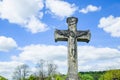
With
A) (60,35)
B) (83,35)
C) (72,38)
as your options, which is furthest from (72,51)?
(83,35)

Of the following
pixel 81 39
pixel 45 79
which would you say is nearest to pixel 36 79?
pixel 45 79

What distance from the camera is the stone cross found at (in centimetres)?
1324

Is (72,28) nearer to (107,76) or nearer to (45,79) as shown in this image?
(45,79)

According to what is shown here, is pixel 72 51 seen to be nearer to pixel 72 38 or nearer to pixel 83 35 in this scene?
pixel 72 38

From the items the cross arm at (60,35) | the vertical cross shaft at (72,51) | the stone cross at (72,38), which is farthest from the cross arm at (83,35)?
the cross arm at (60,35)

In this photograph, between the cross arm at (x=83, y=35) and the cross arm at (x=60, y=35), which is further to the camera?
the cross arm at (x=83, y=35)

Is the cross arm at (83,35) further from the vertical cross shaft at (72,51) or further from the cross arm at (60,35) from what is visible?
the cross arm at (60,35)

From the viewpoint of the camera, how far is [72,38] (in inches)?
554

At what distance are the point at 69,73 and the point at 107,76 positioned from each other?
309ft

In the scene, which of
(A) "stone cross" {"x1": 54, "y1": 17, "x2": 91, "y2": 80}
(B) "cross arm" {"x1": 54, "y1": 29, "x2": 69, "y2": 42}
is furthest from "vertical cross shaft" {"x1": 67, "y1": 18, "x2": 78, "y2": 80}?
(B) "cross arm" {"x1": 54, "y1": 29, "x2": 69, "y2": 42}

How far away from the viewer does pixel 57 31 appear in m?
14.2

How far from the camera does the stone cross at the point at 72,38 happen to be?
1324cm

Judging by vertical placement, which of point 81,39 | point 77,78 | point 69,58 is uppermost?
point 81,39

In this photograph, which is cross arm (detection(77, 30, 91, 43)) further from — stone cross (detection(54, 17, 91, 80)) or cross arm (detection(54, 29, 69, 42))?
cross arm (detection(54, 29, 69, 42))
